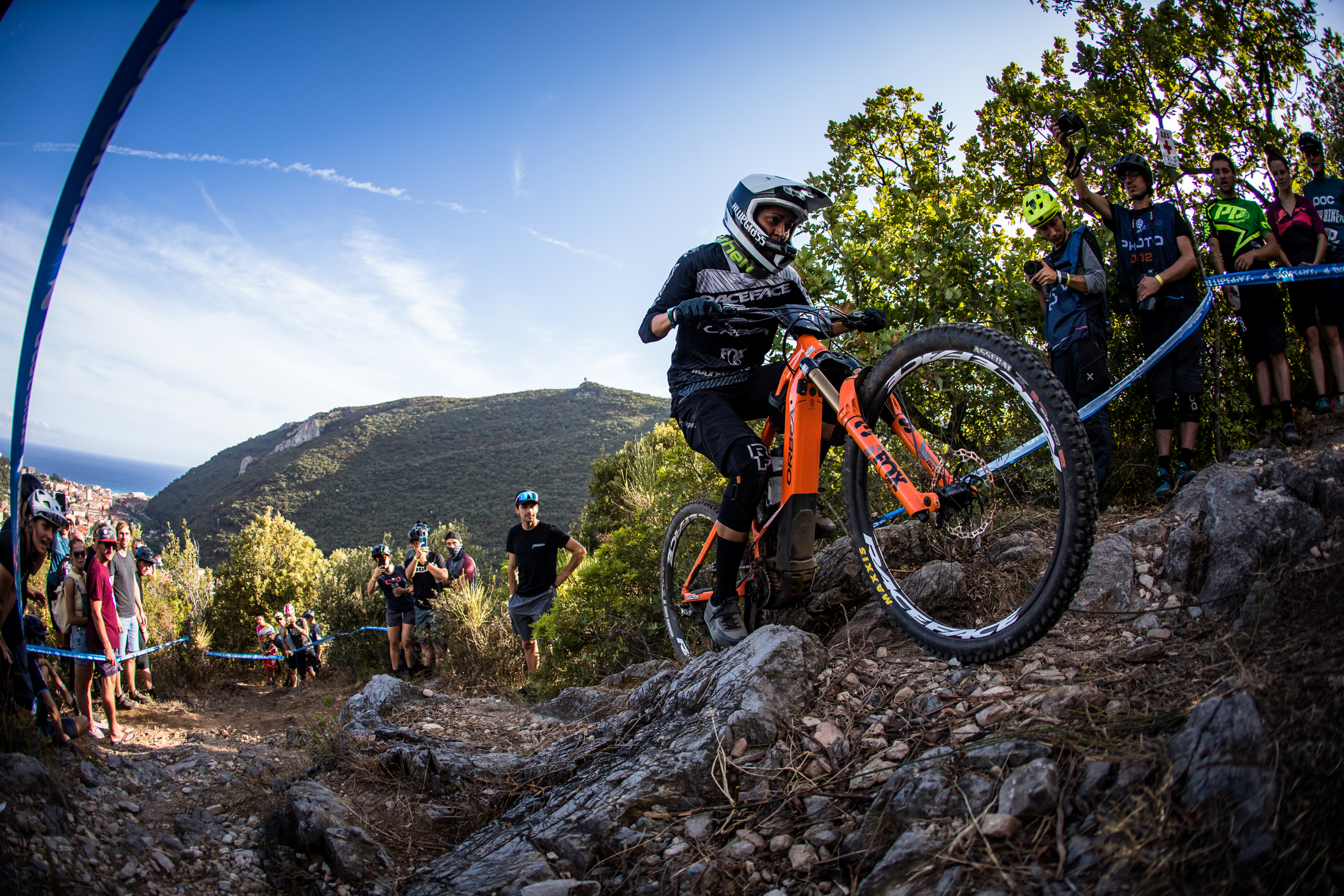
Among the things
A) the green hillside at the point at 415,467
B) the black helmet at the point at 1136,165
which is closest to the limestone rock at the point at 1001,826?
the black helmet at the point at 1136,165

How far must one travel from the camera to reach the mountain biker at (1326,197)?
14.8ft

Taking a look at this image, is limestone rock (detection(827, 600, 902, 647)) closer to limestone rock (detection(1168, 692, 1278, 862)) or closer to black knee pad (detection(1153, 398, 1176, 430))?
limestone rock (detection(1168, 692, 1278, 862))

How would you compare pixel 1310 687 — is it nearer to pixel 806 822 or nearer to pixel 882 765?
pixel 882 765

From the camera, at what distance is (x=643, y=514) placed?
7.97m

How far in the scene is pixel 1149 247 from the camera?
412 cm

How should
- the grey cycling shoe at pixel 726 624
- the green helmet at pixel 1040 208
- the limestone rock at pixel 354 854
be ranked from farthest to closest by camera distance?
the green helmet at pixel 1040 208, the grey cycling shoe at pixel 726 624, the limestone rock at pixel 354 854

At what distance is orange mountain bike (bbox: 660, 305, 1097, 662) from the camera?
209 cm

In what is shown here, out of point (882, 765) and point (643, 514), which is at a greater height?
point (643, 514)

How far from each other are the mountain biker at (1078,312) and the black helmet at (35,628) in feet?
15.5

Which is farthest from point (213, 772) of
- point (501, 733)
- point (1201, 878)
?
point (1201, 878)

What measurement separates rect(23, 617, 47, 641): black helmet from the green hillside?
137 feet

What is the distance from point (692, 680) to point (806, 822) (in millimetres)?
1111

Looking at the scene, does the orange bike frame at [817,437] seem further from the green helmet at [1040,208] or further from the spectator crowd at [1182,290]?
the green helmet at [1040,208]

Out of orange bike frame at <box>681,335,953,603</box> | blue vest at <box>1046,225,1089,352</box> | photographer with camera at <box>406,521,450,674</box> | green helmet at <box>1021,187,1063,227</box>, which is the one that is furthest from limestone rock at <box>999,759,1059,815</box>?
photographer with camera at <box>406,521,450,674</box>
